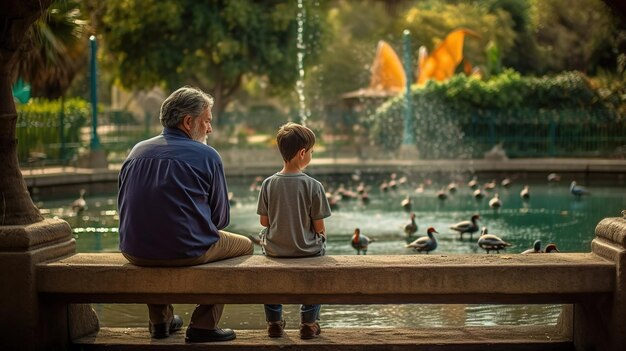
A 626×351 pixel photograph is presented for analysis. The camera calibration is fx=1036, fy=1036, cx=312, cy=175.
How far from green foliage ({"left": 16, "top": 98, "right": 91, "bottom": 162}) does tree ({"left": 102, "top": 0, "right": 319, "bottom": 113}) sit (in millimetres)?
4390

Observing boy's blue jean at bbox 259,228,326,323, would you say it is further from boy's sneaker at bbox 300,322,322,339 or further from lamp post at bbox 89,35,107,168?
lamp post at bbox 89,35,107,168

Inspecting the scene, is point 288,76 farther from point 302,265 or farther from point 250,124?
point 302,265

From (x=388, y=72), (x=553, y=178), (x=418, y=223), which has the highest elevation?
(x=388, y=72)

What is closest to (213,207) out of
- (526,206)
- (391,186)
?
(526,206)

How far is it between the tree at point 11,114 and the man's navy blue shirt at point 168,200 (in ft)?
1.95

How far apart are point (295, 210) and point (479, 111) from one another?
2253cm

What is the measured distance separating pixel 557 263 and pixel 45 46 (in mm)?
15116

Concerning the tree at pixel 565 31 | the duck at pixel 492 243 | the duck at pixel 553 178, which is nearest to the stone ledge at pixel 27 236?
the duck at pixel 492 243

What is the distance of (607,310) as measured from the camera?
216 inches

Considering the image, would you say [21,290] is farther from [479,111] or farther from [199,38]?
[199,38]

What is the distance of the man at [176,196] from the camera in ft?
18.0

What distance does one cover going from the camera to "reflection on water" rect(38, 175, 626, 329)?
8430mm

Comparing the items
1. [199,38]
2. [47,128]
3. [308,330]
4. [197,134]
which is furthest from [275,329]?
[199,38]

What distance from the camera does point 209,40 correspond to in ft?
99.8
